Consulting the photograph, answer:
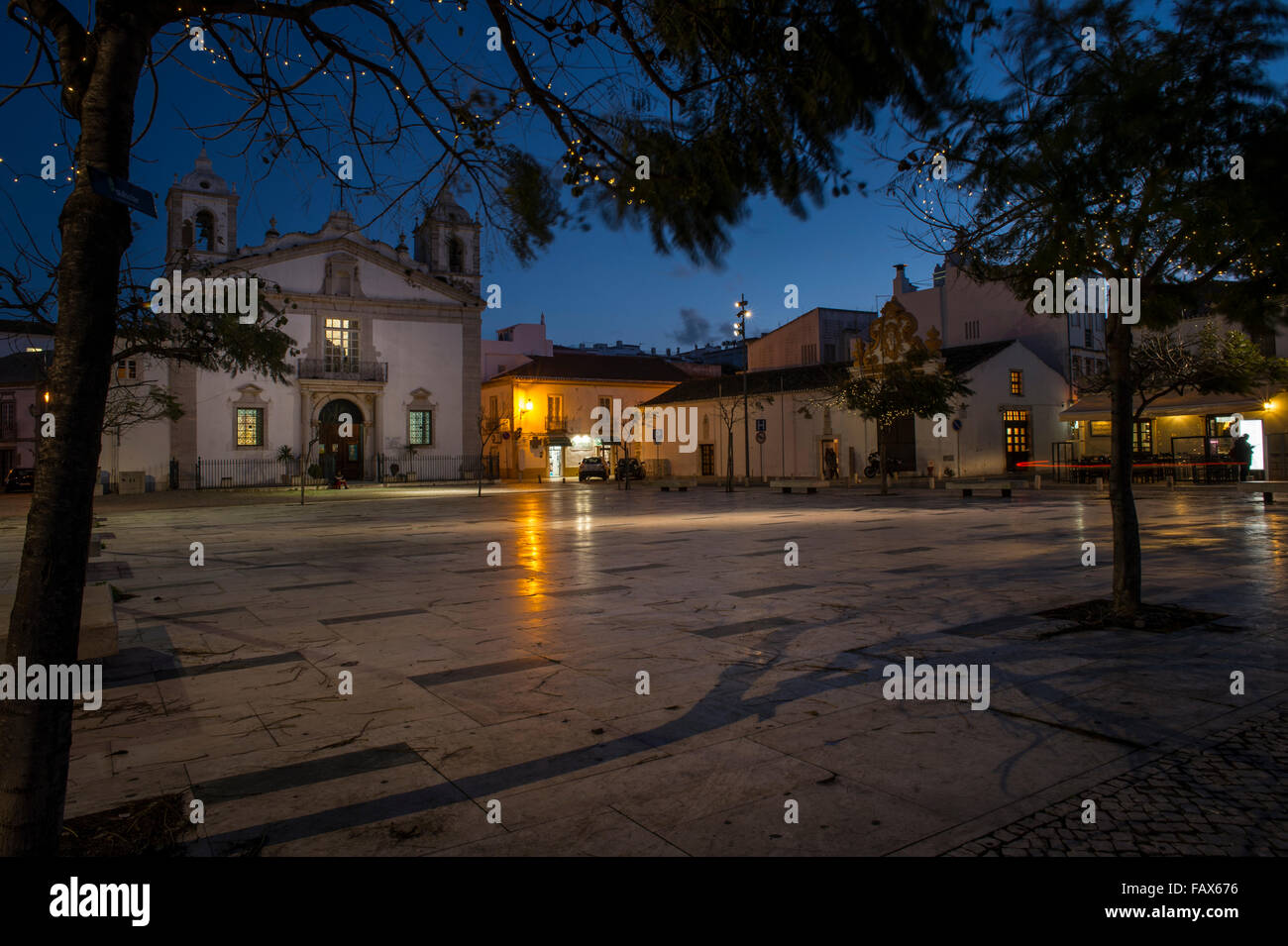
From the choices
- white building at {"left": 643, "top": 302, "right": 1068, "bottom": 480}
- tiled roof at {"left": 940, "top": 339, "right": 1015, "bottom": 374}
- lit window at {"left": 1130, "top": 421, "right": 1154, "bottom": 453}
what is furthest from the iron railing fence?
lit window at {"left": 1130, "top": 421, "right": 1154, "bottom": 453}

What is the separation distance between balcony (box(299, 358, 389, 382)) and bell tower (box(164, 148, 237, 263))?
6.62 metres

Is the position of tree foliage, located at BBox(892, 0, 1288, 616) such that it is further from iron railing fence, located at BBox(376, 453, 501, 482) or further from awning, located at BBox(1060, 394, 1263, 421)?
iron railing fence, located at BBox(376, 453, 501, 482)

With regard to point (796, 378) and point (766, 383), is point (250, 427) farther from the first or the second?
point (796, 378)

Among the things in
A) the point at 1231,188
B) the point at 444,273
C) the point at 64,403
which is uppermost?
the point at 444,273

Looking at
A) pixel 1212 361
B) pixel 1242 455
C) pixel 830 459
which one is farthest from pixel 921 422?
pixel 1212 361

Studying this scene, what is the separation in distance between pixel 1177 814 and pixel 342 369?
4526cm

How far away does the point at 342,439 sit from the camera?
44.6 m

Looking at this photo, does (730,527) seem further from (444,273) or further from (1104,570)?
(444,273)

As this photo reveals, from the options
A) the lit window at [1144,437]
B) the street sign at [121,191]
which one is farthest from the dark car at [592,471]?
the street sign at [121,191]
